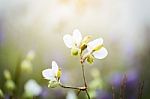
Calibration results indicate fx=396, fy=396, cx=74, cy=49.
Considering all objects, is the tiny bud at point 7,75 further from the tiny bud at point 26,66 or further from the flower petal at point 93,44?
the flower petal at point 93,44

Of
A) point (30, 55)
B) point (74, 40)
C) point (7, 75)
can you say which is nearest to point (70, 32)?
point (30, 55)

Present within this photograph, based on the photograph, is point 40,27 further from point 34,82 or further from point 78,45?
point 78,45

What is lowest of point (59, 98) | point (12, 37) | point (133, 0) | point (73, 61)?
point (59, 98)

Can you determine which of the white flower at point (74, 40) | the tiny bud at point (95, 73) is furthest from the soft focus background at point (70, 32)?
the white flower at point (74, 40)

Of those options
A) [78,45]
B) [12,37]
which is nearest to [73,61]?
[12,37]

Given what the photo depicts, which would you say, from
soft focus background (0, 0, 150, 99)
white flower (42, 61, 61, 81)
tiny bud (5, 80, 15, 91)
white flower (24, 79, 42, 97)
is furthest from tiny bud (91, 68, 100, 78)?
white flower (42, 61, 61, 81)

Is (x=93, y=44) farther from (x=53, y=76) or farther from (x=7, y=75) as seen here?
(x=7, y=75)
